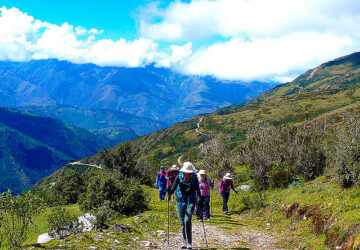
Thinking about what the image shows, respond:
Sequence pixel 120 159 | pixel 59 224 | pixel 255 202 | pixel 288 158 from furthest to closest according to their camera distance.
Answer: pixel 120 159
pixel 288 158
pixel 255 202
pixel 59 224

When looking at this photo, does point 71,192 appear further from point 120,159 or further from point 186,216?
point 186,216

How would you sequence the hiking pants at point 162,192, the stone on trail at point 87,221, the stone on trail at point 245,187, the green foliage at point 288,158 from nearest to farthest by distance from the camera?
1. the stone on trail at point 87,221
2. the green foliage at point 288,158
3. the hiking pants at point 162,192
4. the stone on trail at point 245,187

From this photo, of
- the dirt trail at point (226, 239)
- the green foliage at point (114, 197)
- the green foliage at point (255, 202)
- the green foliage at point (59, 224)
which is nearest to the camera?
the dirt trail at point (226, 239)

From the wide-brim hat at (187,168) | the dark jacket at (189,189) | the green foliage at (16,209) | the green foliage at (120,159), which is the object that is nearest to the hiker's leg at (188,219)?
the dark jacket at (189,189)

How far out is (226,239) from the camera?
409 inches

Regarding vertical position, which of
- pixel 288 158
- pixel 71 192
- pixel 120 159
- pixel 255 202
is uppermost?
pixel 120 159

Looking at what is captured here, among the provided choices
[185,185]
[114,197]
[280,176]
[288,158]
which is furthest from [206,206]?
[288,158]

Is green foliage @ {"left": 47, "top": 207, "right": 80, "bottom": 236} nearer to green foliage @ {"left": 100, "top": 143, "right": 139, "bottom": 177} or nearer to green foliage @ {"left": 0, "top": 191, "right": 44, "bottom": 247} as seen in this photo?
green foliage @ {"left": 0, "top": 191, "right": 44, "bottom": 247}

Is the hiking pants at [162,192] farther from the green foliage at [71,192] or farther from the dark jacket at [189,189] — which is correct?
the green foliage at [71,192]

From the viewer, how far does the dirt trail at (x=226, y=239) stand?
9.32 m

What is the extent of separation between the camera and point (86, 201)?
16.1 metres

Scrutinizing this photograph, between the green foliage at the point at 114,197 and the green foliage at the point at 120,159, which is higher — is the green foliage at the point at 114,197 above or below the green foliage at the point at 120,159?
below

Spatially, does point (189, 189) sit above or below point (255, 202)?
above

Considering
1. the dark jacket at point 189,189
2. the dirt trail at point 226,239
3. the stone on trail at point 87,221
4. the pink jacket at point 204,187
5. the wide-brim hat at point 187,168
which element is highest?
the wide-brim hat at point 187,168
